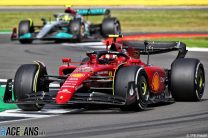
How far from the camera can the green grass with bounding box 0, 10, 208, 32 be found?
44812 mm

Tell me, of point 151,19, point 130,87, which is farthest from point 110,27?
point 130,87

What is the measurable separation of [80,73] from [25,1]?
50.6m

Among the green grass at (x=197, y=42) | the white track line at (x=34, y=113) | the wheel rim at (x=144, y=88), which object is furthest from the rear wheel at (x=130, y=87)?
the green grass at (x=197, y=42)

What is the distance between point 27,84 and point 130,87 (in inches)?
72.2

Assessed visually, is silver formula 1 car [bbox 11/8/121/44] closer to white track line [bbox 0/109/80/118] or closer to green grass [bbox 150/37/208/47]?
green grass [bbox 150/37/208/47]

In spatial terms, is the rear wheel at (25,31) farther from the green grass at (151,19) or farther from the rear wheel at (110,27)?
the green grass at (151,19)

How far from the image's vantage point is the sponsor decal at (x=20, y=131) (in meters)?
10.4

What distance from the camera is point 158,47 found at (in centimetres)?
1559

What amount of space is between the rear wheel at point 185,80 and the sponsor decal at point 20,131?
144 inches

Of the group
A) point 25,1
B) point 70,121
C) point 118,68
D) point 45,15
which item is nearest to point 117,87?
point 118,68

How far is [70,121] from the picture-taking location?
38.5ft

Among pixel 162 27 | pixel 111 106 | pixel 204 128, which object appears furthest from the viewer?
pixel 162 27

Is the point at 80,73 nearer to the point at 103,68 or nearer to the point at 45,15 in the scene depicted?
the point at 103,68

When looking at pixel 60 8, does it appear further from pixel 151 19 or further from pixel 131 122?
pixel 131 122
